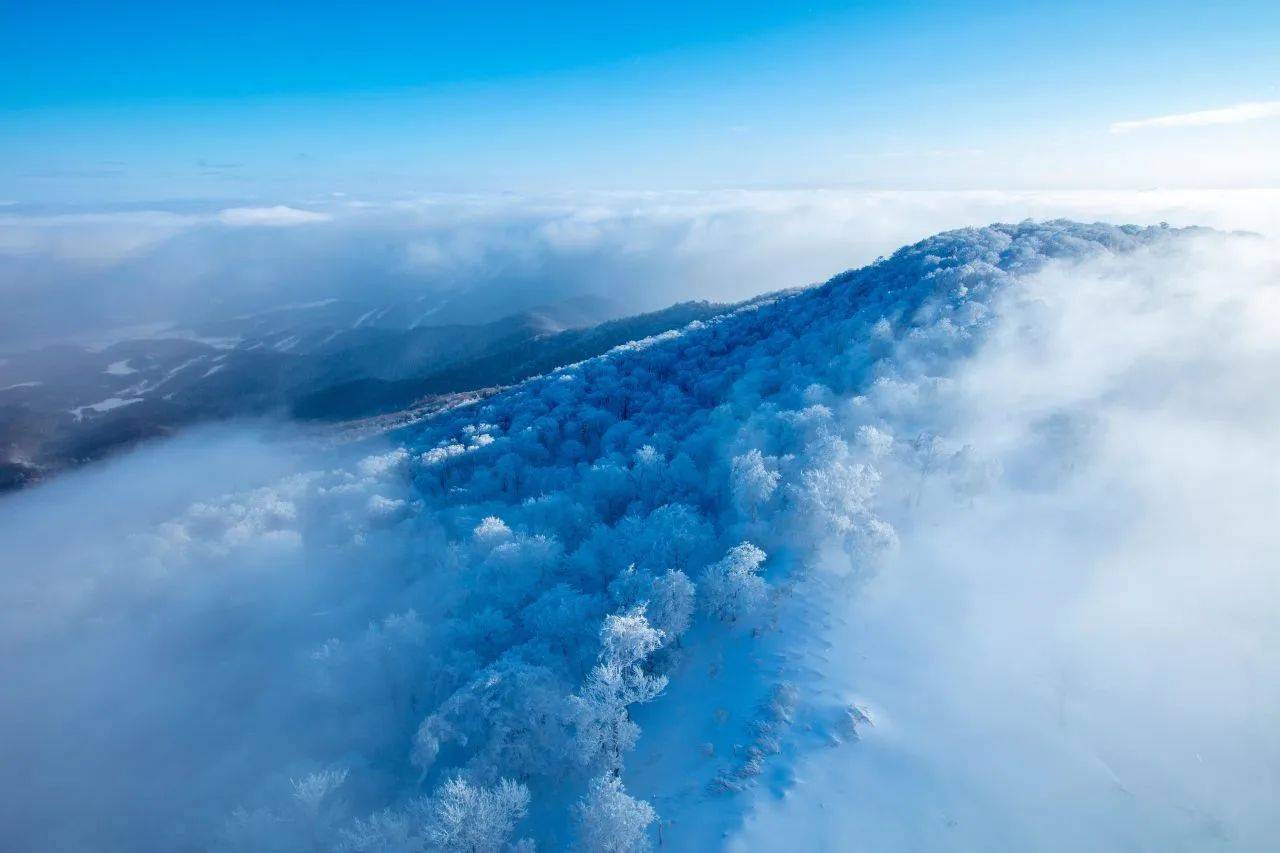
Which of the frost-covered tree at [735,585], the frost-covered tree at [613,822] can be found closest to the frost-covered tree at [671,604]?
the frost-covered tree at [735,585]

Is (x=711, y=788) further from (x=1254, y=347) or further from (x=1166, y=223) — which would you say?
(x=1166, y=223)

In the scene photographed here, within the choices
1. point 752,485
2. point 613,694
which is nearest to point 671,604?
point 613,694

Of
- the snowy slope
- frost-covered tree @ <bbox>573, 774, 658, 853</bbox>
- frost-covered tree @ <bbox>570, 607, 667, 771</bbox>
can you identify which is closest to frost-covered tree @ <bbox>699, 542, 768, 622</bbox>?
the snowy slope

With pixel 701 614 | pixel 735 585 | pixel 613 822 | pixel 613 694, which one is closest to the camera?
pixel 613 822

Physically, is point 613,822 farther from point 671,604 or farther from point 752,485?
point 752,485

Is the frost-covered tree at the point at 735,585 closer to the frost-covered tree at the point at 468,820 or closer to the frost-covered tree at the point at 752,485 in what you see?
the frost-covered tree at the point at 752,485
